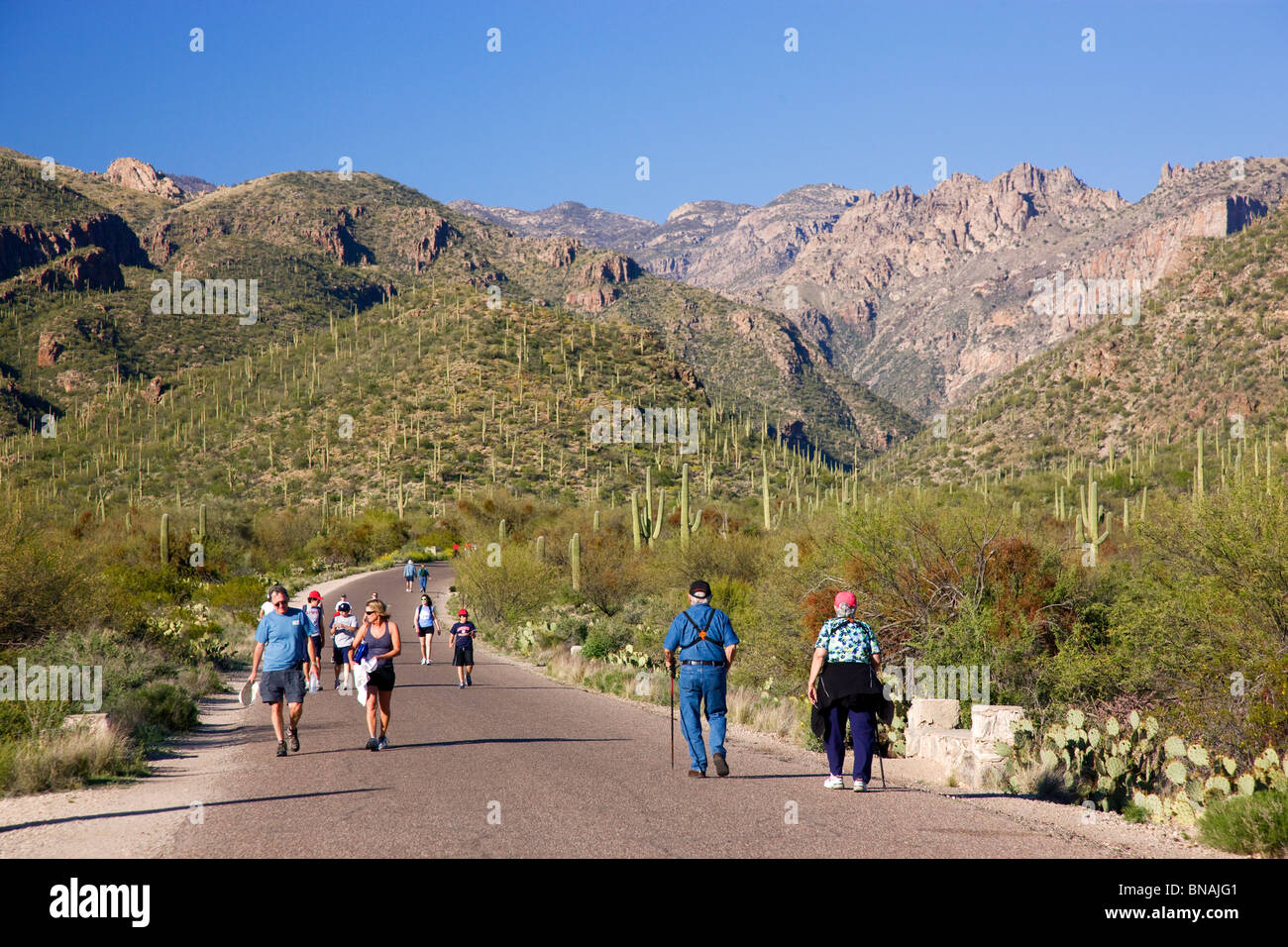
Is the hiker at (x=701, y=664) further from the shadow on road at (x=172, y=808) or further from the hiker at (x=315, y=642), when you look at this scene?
the hiker at (x=315, y=642)

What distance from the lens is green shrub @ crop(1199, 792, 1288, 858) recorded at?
20.9 ft

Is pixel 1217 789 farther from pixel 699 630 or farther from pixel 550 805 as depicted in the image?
pixel 550 805

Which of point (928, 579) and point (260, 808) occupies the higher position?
point (928, 579)

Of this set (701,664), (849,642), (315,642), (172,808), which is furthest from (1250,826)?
(315,642)

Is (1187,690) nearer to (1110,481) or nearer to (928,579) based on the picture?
(928,579)

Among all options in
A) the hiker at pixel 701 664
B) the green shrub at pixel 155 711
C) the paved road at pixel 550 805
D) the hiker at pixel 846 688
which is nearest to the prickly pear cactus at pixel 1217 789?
the paved road at pixel 550 805

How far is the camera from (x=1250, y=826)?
21.4 feet

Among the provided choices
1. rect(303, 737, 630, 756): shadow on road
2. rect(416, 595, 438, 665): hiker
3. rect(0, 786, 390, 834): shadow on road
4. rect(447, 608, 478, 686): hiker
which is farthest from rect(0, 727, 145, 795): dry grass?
rect(416, 595, 438, 665): hiker

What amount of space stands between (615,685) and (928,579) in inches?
259

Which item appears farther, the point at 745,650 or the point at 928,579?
the point at 745,650

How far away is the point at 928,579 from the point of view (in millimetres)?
14164

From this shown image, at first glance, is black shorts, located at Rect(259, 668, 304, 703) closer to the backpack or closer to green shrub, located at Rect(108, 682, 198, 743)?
green shrub, located at Rect(108, 682, 198, 743)

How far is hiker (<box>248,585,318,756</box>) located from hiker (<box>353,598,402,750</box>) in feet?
2.36
